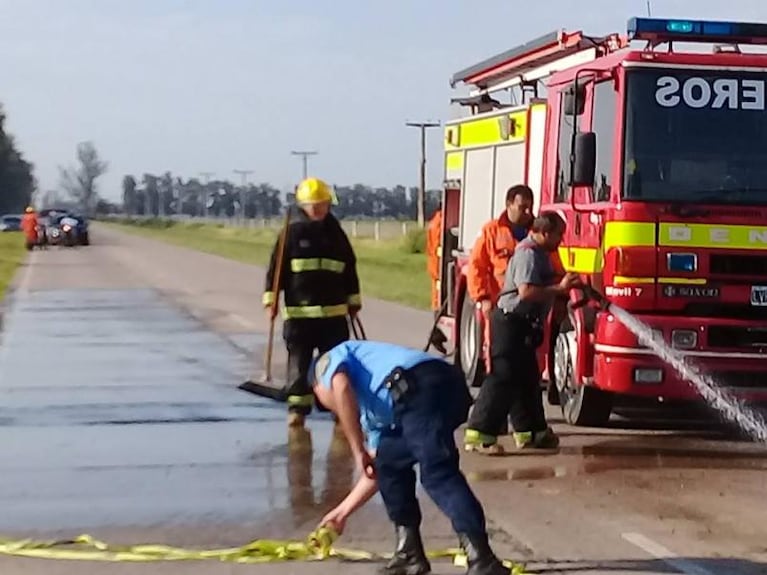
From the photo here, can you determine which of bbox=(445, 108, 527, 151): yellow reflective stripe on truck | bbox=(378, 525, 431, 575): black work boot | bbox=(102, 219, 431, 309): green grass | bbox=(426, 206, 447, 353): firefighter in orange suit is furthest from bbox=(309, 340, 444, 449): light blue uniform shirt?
bbox=(102, 219, 431, 309): green grass

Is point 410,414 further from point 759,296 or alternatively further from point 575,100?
point 575,100

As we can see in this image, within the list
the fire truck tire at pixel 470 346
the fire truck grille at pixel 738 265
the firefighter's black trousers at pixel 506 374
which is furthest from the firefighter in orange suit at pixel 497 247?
the fire truck tire at pixel 470 346

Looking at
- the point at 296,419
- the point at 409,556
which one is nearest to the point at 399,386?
the point at 409,556

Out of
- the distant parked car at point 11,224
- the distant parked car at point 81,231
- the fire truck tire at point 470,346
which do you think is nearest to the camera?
the fire truck tire at point 470,346

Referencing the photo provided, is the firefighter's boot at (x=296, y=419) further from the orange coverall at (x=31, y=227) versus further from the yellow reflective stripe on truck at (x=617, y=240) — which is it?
the orange coverall at (x=31, y=227)

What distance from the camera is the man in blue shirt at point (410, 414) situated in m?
6.42

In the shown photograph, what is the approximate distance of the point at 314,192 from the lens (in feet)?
37.5

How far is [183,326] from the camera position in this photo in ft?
73.3

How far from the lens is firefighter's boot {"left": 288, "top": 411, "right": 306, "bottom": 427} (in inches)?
468

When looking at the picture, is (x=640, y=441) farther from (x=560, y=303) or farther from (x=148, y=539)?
(x=148, y=539)

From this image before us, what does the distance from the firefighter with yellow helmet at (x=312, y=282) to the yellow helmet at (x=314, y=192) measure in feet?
0.03

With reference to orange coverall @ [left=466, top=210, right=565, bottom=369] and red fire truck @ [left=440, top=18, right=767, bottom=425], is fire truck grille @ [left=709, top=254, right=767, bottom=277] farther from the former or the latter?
orange coverall @ [left=466, top=210, right=565, bottom=369]

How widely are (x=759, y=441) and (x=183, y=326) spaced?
12359 mm

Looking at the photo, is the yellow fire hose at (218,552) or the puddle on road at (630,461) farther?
the puddle on road at (630,461)
